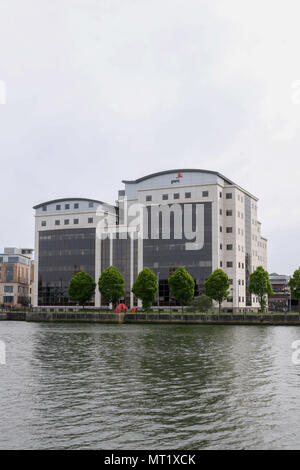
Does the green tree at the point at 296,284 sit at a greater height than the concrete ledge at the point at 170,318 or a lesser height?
greater

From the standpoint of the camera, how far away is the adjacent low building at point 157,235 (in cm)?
13850

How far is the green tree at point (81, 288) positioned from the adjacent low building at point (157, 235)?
976cm

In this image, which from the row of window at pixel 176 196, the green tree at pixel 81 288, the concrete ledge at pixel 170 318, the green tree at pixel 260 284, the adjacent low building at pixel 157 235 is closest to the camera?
the concrete ledge at pixel 170 318

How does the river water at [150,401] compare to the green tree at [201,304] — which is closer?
the river water at [150,401]

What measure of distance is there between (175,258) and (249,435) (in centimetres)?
11922

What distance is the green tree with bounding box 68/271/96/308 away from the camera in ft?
454

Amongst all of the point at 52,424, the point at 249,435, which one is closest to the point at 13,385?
the point at 52,424

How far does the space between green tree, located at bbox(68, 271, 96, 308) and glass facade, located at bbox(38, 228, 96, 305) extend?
11623 millimetres

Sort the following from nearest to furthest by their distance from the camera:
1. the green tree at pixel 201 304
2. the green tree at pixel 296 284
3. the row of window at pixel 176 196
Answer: the green tree at pixel 296 284
the green tree at pixel 201 304
the row of window at pixel 176 196

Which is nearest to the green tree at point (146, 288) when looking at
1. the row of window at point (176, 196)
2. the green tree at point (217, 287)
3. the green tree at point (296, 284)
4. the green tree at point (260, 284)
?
the green tree at point (217, 287)

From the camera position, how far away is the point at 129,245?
487 feet

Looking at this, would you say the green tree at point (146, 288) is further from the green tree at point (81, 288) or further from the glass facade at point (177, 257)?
the green tree at point (81, 288)

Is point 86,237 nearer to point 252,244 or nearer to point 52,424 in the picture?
point 252,244

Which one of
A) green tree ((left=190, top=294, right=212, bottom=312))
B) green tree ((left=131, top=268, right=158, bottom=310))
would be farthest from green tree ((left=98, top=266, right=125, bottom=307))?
green tree ((left=190, top=294, right=212, bottom=312))
